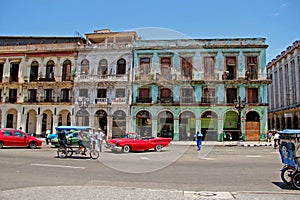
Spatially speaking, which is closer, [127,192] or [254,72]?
[127,192]

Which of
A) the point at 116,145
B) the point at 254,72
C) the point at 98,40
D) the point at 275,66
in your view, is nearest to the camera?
the point at 116,145

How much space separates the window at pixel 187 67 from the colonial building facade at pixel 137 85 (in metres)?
0.13

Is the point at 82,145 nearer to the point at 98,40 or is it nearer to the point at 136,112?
the point at 136,112

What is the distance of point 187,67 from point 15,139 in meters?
21.3

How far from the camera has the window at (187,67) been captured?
34.0m

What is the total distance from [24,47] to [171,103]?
21626 millimetres

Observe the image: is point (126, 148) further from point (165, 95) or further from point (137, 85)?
point (165, 95)

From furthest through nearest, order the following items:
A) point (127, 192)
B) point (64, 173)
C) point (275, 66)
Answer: point (275, 66)
point (64, 173)
point (127, 192)

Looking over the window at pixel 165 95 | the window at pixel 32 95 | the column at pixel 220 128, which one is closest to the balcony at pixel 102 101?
the window at pixel 165 95

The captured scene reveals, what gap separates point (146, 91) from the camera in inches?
1373

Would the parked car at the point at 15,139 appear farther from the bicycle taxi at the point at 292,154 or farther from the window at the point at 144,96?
the bicycle taxi at the point at 292,154

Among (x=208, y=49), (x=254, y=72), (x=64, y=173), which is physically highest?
(x=208, y=49)

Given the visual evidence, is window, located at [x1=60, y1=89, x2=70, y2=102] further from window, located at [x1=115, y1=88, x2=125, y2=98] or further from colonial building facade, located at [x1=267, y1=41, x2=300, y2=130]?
colonial building facade, located at [x1=267, y1=41, x2=300, y2=130]

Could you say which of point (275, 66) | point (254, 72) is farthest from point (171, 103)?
point (275, 66)
